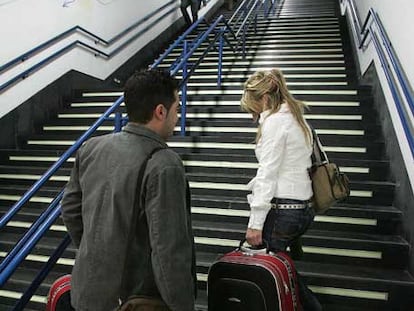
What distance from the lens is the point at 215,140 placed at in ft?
12.1

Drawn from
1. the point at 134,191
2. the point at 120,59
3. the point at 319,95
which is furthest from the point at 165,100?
the point at 120,59

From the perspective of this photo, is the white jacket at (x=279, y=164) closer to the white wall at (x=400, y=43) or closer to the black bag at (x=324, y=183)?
the black bag at (x=324, y=183)

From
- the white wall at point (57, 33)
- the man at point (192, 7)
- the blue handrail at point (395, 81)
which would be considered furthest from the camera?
the man at point (192, 7)

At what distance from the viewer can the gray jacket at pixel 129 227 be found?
1.15 metres

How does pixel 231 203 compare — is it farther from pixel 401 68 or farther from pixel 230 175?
pixel 401 68

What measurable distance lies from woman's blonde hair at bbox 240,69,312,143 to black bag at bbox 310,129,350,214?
0.12 m

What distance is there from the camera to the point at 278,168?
166 centimetres

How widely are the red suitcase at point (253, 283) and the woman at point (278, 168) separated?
84mm

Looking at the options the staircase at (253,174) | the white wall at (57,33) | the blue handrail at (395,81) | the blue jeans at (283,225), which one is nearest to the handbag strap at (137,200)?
the blue jeans at (283,225)

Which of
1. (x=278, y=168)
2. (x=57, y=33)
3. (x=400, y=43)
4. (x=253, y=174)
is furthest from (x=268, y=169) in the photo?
(x=57, y=33)

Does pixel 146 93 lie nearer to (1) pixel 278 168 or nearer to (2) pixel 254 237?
(1) pixel 278 168

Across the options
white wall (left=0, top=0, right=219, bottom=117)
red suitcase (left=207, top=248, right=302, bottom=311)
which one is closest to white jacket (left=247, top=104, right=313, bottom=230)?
red suitcase (left=207, top=248, right=302, bottom=311)

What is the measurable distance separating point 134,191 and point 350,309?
1746 millimetres

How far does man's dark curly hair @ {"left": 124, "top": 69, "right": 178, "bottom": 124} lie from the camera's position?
1.22m
